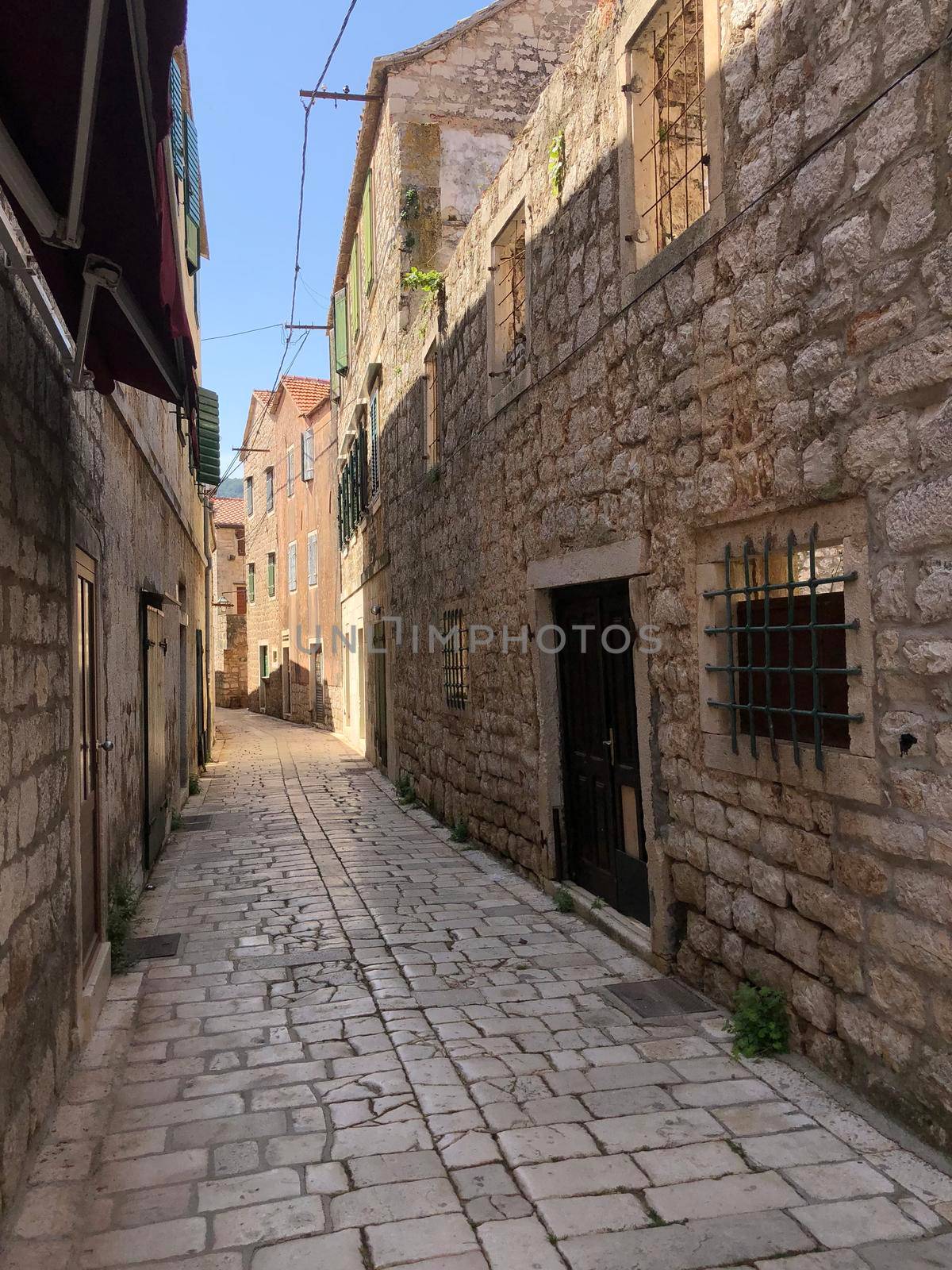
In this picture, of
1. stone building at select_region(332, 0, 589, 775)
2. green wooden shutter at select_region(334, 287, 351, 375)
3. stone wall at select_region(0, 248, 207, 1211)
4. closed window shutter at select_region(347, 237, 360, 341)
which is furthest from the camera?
green wooden shutter at select_region(334, 287, 351, 375)

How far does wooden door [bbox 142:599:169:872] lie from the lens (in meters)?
6.90

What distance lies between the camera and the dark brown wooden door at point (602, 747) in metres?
5.25

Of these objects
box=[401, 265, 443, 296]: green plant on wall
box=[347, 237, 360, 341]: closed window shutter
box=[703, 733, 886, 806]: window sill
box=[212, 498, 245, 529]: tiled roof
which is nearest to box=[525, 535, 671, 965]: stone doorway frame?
box=[703, 733, 886, 806]: window sill

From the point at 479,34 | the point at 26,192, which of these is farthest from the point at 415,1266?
the point at 479,34

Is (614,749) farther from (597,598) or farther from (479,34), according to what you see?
(479,34)

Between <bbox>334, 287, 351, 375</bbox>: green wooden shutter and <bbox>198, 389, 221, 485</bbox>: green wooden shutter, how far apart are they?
348 centimetres

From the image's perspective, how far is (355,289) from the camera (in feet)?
50.4

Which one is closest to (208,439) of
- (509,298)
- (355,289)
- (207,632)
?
(355,289)

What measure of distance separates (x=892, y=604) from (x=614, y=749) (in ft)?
8.47

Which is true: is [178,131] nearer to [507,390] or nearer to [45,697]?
[507,390]

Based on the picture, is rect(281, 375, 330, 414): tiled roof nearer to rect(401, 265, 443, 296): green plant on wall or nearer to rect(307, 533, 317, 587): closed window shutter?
rect(307, 533, 317, 587): closed window shutter

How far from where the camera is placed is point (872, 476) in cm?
313

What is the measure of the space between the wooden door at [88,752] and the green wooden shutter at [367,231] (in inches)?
396

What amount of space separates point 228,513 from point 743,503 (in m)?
33.9
